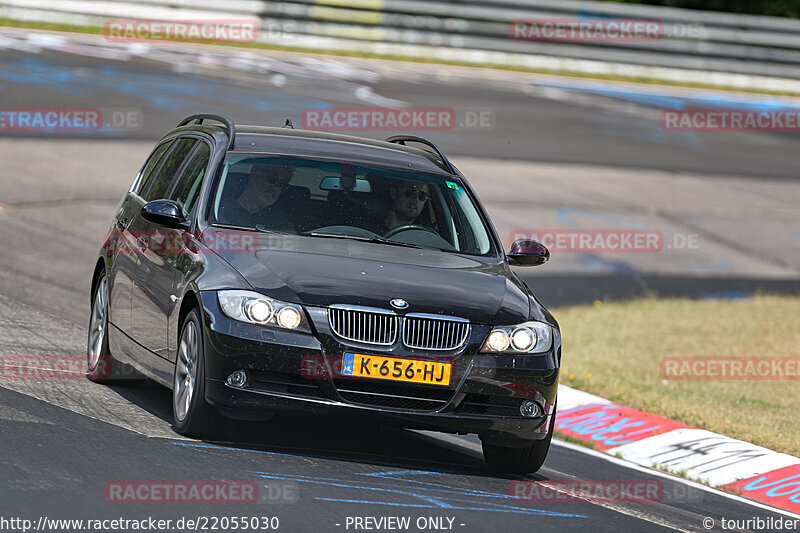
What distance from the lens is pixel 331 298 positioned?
7301 mm

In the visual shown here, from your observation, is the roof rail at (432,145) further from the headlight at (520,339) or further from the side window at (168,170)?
the headlight at (520,339)

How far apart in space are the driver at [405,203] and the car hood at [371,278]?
1.24 feet

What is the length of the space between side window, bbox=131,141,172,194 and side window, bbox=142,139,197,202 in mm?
170

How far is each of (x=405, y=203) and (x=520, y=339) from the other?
1517 millimetres

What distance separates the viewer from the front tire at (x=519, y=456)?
796 centimetres

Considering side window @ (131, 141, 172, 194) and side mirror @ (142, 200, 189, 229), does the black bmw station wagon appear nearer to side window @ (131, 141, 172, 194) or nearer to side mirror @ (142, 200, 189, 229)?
side mirror @ (142, 200, 189, 229)

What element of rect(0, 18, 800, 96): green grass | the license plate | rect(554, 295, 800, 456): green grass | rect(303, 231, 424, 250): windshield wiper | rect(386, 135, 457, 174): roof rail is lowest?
rect(554, 295, 800, 456): green grass

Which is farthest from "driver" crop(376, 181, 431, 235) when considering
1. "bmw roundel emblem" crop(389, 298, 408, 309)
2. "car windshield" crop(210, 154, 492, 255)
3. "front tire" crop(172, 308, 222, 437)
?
"front tire" crop(172, 308, 222, 437)

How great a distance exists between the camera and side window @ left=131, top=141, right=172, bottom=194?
32.5ft

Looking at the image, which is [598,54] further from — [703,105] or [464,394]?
[464,394]

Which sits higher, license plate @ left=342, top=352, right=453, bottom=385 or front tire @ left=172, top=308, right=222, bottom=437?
license plate @ left=342, top=352, right=453, bottom=385

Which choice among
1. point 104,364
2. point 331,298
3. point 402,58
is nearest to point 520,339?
point 331,298

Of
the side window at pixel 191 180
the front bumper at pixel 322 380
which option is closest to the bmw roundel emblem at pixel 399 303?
the front bumper at pixel 322 380

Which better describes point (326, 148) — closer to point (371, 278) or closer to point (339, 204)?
point (339, 204)
